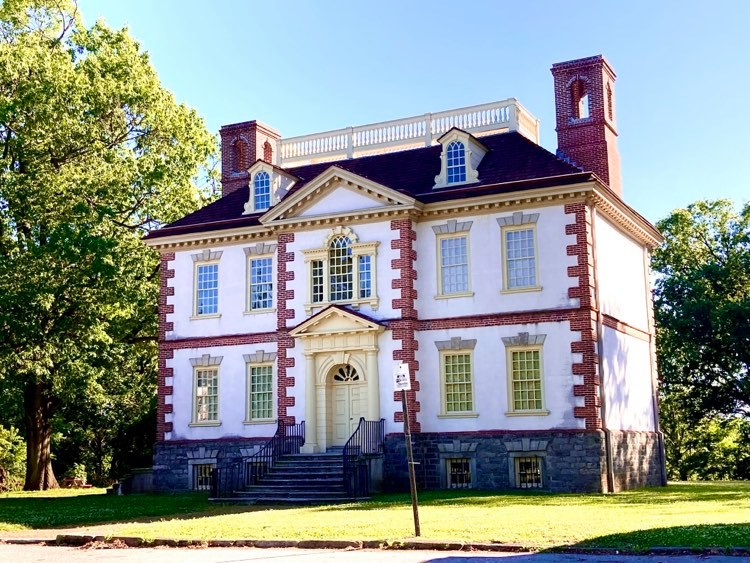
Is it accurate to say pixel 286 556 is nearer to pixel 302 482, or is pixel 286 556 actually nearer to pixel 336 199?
pixel 302 482

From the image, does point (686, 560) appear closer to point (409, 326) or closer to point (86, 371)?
point (409, 326)

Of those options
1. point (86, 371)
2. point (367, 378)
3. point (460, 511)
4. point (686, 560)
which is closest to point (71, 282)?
point (86, 371)

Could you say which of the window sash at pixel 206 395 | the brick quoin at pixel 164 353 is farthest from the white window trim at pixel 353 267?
the brick quoin at pixel 164 353

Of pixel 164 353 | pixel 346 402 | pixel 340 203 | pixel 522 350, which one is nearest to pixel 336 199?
pixel 340 203

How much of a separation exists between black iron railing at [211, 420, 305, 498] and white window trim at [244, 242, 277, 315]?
3798mm

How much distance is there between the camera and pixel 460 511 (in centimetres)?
2031

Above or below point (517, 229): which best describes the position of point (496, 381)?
below

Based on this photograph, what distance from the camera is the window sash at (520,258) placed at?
1099 inches

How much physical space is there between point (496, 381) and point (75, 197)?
16.3 metres

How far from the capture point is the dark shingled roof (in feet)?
92.2

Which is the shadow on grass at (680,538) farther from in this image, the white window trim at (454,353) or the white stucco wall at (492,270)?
the white window trim at (454,353)

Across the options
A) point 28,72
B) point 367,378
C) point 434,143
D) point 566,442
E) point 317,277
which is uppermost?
point 28,72

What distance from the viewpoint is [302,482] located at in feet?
86.9

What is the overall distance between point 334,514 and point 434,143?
15.2 m
